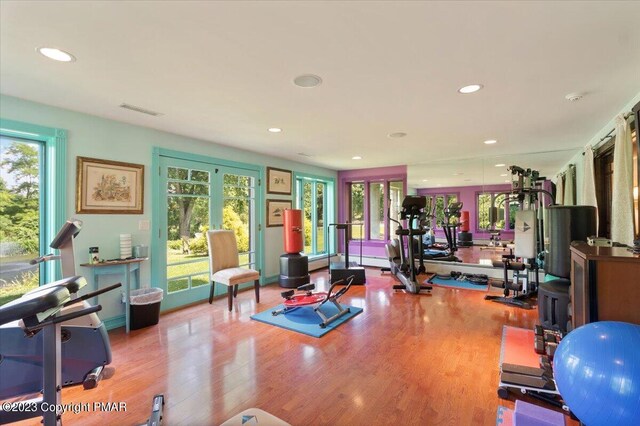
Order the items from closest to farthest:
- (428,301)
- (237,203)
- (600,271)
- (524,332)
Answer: (600,271), (524,332), (428,301), (237,203)

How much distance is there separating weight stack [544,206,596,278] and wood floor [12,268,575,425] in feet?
2.72

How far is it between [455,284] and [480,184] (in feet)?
6.82

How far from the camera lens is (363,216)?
7492 millimetres

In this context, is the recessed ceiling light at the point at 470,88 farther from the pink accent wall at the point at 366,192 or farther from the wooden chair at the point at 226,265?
the pink accent wall at the point at 366,192

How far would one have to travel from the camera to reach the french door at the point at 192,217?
13.4ft

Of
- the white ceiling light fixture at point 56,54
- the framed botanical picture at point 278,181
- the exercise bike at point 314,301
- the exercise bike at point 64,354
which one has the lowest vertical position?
the exercise bike at point 314,301

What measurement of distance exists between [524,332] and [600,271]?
178 cm

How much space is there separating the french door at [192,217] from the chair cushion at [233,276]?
0.47 m

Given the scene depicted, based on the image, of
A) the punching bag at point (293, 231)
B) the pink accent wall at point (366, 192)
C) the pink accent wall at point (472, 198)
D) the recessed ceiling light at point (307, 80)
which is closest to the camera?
the recessed ceiling light at point (307, 80)

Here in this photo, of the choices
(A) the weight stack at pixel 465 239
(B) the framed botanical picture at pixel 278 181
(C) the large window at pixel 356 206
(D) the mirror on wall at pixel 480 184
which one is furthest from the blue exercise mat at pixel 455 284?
(B) the framed botanical picture at pixel 278 181

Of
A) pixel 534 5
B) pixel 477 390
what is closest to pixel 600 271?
pixel 477 390

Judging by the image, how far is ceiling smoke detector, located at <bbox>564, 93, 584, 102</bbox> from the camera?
8.84 ft

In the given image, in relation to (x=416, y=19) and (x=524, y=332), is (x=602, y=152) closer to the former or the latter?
(x=524, y=332)

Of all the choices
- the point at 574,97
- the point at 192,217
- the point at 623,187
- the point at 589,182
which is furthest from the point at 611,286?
the point at 192,217
